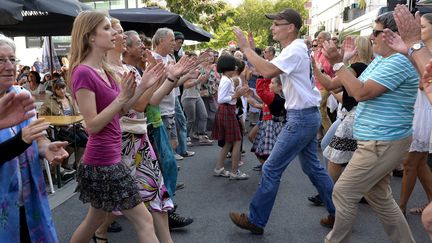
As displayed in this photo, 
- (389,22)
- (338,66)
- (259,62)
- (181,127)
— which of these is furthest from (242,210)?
(389,22)

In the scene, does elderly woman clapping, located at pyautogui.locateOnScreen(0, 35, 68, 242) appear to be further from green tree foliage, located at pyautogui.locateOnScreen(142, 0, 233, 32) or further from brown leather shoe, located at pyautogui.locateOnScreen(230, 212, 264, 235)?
green tree foliage, located at pyautogui.locateOnScreen(142, 0, 233, 32)

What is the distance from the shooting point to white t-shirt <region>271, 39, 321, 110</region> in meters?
3.45

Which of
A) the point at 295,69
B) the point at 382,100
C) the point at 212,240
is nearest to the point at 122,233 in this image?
the point at 212,240

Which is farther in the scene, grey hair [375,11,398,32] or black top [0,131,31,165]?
grey hair [375,11,398,32]

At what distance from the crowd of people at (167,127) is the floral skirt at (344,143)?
0.4 inches

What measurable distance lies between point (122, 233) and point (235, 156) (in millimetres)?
2219

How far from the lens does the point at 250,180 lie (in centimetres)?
583

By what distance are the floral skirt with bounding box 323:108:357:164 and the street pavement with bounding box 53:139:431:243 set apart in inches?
25.0

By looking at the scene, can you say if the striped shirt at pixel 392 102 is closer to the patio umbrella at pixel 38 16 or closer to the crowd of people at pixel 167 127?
the crowd of people at pixel 167 127

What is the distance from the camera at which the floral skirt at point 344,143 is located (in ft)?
13.9

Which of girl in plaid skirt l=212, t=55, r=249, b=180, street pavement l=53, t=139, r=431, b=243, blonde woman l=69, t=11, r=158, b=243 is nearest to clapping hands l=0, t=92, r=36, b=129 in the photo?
blonde woman l=69, t=11, r=158, b=243

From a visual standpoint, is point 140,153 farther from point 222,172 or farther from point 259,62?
point 222,172

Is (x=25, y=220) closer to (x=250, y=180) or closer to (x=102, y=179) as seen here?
(x=102, y=179)

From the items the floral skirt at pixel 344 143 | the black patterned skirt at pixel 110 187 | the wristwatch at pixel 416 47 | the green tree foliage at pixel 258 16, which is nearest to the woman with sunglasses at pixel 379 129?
the wristwatch at pixel 416 47
